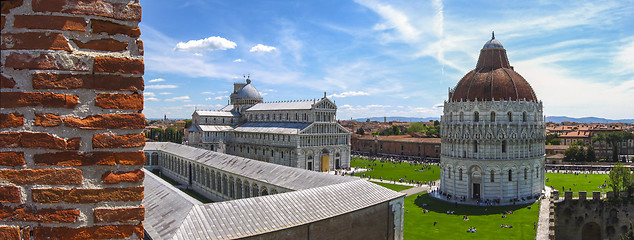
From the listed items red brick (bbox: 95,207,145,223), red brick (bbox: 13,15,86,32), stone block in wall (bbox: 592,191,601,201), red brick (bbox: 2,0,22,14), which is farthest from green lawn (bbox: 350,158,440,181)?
red brick (bbox: 2,0,22,14)

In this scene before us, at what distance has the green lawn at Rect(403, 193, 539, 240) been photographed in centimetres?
2930

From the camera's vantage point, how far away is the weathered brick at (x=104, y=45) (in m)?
3.64

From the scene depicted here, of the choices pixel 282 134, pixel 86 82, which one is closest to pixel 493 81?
pixel 282 134

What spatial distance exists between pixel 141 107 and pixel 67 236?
51.1 inches

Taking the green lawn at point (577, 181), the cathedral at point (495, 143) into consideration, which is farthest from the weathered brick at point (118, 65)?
the green lawn at point (577, 181)

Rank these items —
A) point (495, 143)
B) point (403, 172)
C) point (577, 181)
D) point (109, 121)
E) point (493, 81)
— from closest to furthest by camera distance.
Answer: point (109, 121), point (495, 143), point (493, 81), point (577, 181), point (403, 172)

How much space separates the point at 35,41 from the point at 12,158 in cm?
101

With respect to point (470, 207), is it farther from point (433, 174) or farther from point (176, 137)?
point (176, 137)

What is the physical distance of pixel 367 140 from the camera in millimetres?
94750

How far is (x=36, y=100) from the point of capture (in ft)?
11.4

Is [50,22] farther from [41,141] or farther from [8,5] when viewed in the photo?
[41,141]

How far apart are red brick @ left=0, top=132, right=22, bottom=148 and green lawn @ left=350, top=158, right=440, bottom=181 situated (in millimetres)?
51233

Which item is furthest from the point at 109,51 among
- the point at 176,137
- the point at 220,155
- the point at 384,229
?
the point at 176,137

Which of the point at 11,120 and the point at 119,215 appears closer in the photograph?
the point at 11,120
